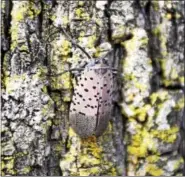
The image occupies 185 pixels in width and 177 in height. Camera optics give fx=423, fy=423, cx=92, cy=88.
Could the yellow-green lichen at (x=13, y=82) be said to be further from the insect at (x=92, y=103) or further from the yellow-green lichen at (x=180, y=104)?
the yellow-green lichen at (x=180, y=104)

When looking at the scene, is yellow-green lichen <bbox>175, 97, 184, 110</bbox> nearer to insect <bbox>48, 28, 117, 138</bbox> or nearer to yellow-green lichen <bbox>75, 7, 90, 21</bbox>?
insect <bbox>48, 28, 117, 138</bbox>

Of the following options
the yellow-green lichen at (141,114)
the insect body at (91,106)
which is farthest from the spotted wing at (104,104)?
the yellow-green lichen at (141,114)

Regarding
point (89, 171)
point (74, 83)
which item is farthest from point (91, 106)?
point (89, 171)

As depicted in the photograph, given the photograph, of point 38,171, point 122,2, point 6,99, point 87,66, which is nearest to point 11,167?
point 38,171

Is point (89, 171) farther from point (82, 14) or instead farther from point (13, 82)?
point (82, 14)

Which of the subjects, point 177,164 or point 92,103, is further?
point 177,164

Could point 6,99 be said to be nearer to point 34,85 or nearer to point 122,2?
point 34,85
